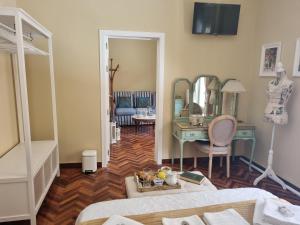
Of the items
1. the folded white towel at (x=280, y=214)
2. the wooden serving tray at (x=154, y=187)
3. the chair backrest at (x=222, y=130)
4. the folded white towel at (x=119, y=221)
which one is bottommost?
the wooden serving tray at (x=154, y=187)

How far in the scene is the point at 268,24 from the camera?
10.9 ft

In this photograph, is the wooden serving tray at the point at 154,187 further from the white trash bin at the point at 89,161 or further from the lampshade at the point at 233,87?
the lampshade at the point at 233,87

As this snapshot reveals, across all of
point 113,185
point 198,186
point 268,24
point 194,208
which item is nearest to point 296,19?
point 268,24

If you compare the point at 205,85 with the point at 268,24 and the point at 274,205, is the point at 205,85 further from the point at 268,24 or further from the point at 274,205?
the point at 274,205

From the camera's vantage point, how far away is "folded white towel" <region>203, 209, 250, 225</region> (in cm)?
130

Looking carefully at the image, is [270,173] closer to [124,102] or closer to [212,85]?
[212,85]

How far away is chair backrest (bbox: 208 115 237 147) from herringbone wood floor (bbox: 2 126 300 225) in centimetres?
57

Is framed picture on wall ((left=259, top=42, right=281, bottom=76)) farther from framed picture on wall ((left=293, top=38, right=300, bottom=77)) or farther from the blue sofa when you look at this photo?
the blue sofa

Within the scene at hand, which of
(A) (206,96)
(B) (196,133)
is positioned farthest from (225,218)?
(A) (206,96)

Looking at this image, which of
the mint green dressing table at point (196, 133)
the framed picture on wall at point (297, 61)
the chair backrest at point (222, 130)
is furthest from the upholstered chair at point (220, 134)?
the framed picture on wall at point (297, 61)

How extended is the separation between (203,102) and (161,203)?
242 cm

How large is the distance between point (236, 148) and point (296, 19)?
2.18m

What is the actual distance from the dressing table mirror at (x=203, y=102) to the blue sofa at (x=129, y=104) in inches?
103

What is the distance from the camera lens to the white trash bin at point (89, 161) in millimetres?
3240
